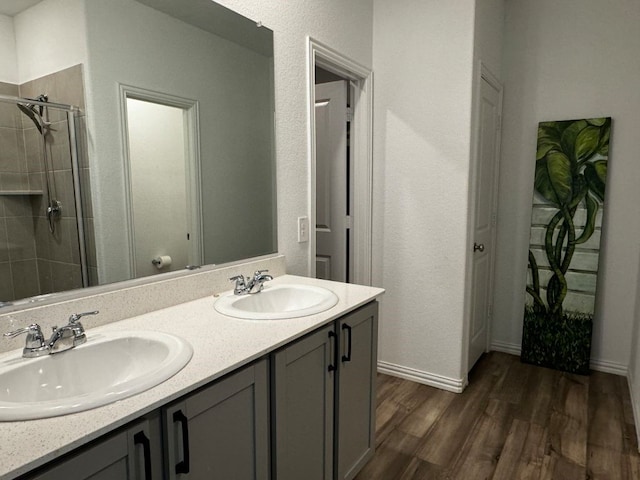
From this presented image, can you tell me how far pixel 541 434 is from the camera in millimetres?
2195

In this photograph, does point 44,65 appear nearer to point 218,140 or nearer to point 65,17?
point 65,17

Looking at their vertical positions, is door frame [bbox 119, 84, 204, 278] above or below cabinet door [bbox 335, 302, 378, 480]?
above

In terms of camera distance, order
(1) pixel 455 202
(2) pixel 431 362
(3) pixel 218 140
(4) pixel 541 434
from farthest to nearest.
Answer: (2) pixel 431 362
(1) pixel 455 202
(4) pixel 541 434
(3) pixel 218 140

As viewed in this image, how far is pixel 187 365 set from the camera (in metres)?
1.04

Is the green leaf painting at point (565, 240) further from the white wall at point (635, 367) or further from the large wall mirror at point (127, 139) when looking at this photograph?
the large wall mirror at point (127, 139)

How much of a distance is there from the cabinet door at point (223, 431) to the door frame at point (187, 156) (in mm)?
629

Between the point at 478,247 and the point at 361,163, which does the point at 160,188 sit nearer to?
the point at 361,163

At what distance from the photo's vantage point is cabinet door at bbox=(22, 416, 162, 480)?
0.75 metres

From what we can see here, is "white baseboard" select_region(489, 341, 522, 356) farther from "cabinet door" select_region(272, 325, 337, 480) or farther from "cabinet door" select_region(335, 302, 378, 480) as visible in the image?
"cabinet door" select_region(272, 325, 337, 480)

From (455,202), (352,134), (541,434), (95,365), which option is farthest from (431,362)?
(95,365)

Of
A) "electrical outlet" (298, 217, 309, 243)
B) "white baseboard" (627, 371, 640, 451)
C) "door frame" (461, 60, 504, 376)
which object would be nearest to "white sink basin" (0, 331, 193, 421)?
"electrical outlet" (298, 217, 309, 243)

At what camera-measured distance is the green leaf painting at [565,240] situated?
2783mm

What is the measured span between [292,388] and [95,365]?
57 cm

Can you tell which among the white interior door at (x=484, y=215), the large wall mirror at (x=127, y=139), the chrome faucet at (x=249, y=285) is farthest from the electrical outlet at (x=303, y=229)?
the white interior door at (x=484, y=215)
